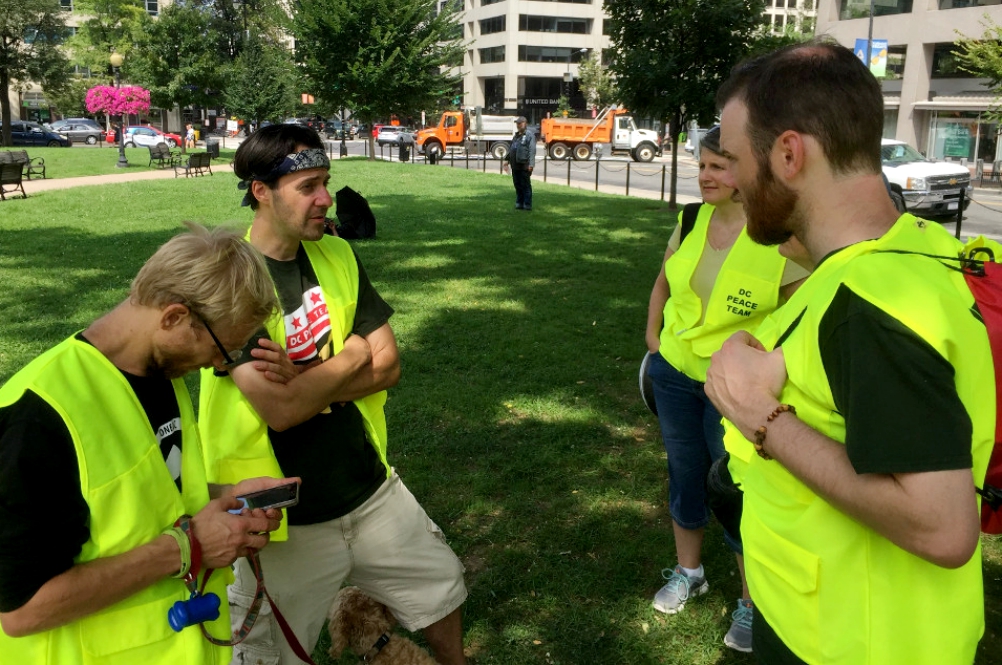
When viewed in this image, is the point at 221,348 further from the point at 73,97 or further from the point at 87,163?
the point at 73,97

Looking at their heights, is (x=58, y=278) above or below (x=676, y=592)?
above

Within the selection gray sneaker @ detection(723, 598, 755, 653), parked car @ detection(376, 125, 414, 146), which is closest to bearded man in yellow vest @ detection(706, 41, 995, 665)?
gray sneaker @ detection(723, 598, 755, 653)

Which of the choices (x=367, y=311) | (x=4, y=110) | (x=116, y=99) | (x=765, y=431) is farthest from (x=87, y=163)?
(x=765, y=431)

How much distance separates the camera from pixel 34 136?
46219mm

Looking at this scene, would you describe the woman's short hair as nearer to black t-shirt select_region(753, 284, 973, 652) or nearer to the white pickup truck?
black t-shirt select_region(753, 284, 973, 652)

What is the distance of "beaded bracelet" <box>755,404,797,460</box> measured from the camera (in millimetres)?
1532

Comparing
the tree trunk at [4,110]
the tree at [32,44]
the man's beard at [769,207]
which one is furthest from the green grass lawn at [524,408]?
the tree at [32,44]

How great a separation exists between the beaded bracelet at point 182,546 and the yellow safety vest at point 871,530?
124cm

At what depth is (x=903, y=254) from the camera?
4.75 feet

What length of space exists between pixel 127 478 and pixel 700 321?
84.7 inches

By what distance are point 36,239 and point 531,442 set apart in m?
10.1

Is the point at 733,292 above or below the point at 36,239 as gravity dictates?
above

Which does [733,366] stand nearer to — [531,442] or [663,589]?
[663,589]

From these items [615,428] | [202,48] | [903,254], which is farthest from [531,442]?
[202,48]
